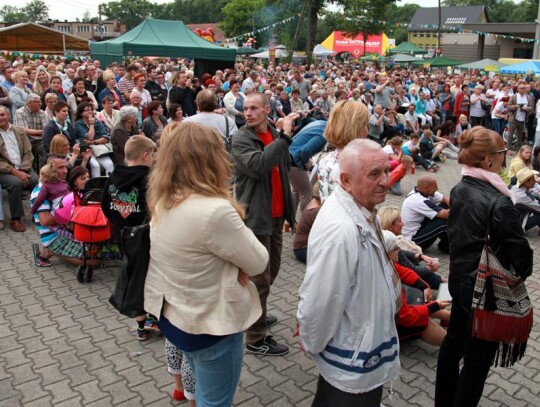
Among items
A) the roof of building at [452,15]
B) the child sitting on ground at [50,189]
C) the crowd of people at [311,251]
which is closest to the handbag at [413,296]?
the crowd of people at [311,251]

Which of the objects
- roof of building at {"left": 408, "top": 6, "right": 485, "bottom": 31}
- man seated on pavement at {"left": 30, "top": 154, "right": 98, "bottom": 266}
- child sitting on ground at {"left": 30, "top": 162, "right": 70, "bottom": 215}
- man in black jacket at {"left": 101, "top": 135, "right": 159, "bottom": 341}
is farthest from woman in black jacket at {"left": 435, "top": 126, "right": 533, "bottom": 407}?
roof of building at {"left": 408, "top": 6, "right": 485, "bottom": 31}

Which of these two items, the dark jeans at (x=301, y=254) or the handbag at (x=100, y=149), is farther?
the handbag at (x=100, y=149)

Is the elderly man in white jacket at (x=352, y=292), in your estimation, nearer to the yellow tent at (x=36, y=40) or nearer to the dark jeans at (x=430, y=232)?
the dark jeans at (x=430, y=232)

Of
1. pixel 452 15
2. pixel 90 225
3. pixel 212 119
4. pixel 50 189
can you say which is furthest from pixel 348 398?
pixel 452 15

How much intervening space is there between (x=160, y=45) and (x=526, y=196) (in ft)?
41.3

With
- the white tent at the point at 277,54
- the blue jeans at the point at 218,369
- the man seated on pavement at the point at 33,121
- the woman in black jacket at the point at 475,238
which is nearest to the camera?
the blue jeans at the point at 218,369

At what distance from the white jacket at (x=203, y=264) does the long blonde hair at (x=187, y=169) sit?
0.17 ft

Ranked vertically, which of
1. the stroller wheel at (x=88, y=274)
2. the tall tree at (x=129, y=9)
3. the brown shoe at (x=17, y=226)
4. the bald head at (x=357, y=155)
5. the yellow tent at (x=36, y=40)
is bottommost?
the stroller wheel at (x=88, y=274)

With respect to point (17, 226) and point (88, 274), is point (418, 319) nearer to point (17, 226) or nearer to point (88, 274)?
point (88, 274)

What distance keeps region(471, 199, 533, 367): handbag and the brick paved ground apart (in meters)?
1.01

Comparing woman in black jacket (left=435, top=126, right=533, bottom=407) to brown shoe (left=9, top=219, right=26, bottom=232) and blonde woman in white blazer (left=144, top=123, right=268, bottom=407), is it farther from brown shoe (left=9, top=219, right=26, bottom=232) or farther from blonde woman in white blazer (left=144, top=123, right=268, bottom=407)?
brown shoe (left=9, top=219, right=26, bottom=232)

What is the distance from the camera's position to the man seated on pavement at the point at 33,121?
25.3 ft

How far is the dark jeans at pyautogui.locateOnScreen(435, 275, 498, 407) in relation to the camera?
269 cm

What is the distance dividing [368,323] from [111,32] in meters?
117
